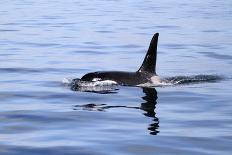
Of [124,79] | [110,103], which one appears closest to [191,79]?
[124,79]

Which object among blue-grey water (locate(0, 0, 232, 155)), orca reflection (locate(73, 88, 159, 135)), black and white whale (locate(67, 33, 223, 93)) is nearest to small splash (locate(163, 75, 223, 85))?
black and white whale (locate(67, 33, 223, 93))

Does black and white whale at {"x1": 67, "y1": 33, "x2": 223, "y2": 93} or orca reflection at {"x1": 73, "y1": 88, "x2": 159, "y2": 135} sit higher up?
black and white whale at {"x1": 67, "y1": 33, "x2": 223, "y2": 93}

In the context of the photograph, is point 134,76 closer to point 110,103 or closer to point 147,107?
point 110,103

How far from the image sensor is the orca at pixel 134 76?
14.0 meters

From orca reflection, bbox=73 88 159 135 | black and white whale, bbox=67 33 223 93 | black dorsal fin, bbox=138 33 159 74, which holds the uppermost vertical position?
black dorsal fin, bbox=138 33 159 74

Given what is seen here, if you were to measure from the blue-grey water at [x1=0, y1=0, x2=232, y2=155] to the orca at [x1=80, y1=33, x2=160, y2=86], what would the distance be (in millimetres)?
492

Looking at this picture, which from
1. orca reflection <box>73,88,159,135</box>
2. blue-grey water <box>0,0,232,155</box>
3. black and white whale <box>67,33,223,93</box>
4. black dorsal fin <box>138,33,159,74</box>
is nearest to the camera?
blue-grey water <box>0,0,232,155</box>

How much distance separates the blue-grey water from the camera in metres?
8.27

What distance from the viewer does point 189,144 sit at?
8.31 metres

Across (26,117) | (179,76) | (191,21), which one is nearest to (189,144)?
(26,117)

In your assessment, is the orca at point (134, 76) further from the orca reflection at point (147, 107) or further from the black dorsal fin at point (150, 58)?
the orca reflection at point (147, 107)

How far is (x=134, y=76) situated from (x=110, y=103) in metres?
2.72

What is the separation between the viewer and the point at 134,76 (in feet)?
46.8

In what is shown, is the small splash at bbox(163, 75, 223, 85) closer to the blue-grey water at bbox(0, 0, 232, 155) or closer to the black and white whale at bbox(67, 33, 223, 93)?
the black and white whale at bbox(67, 33, 223, 93)
